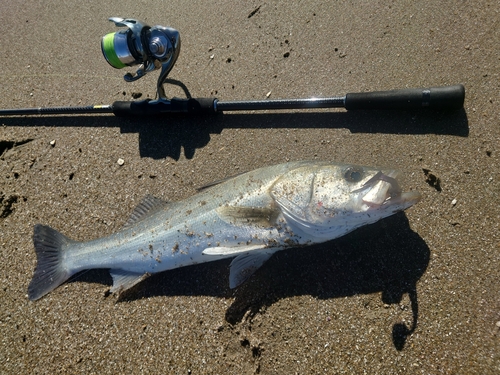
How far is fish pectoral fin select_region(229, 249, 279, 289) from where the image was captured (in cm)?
274

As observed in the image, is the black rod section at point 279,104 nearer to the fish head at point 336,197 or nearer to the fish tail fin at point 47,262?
the fish head at point 336,197

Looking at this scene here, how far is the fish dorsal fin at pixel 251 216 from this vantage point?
8.84 feet

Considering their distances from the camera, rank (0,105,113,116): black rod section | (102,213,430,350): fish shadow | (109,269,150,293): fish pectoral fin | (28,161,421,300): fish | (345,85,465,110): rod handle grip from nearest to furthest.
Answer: (28,161,421,300): fish → (102,213,430,350): fish shadow → (345,85,465,110): rod handle grip → (109,269,150,293): fish pectoral fin → (0,105,113,116): black rod section

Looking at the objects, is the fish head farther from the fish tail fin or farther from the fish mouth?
the fish tail fin

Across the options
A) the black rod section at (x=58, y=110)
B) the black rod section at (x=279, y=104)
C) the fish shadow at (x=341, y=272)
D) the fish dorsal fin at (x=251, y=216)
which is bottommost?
the fish shadow at (x=341, y=272)

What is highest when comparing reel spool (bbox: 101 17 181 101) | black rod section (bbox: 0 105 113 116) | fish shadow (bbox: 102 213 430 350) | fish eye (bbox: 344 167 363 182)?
reel spool (bbox: 101 17 181 101)

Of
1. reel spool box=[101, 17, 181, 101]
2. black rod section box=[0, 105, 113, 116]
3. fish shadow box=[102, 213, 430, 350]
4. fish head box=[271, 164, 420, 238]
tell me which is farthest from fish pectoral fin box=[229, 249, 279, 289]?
black rod section box=[0, 105, 113, 116]

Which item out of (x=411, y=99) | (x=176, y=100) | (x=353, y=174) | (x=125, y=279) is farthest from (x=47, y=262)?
(x=411, y=99)

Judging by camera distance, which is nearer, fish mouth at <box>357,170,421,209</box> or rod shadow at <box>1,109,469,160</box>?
fish mouth at <box>357,170,421,209</box>

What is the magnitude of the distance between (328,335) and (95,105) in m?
3.39

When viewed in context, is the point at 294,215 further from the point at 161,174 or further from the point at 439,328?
the point at 161,174

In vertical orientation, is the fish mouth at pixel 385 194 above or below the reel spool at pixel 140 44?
below

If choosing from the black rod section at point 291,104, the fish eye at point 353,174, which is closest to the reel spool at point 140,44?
the black rod section at point 291,104

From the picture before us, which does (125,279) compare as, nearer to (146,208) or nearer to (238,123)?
(146,208)
